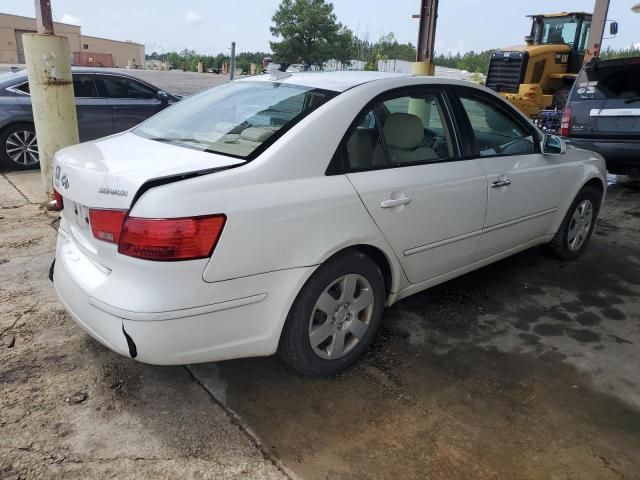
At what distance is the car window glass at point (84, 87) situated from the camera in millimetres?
7871

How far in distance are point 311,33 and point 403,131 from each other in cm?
6308

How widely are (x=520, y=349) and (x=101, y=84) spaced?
7.33 metres

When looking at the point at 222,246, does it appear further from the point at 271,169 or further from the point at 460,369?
the point at 460,369

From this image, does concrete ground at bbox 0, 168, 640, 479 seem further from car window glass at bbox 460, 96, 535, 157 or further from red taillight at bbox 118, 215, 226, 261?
car window glass at bbox 460, 96, 535, 157

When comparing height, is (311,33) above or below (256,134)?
above

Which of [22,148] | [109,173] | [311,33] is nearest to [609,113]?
[109,173]

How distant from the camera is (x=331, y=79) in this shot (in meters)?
3.08

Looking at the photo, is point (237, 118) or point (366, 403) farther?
point (237, 118)

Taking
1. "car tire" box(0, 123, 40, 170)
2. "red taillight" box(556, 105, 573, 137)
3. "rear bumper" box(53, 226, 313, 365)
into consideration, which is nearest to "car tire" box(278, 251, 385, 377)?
"rear bumper" box(53, 226, 313, 365)

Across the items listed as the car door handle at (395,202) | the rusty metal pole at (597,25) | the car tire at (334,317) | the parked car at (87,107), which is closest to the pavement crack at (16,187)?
the parked car at (87,107)

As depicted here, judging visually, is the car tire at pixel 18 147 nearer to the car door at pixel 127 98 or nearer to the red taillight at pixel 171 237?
the car door at pixel 127 98

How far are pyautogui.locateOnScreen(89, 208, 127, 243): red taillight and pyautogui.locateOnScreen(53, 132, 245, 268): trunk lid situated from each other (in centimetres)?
2

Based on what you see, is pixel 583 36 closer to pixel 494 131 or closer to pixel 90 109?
pixel 494 131

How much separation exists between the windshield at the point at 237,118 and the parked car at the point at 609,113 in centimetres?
494
